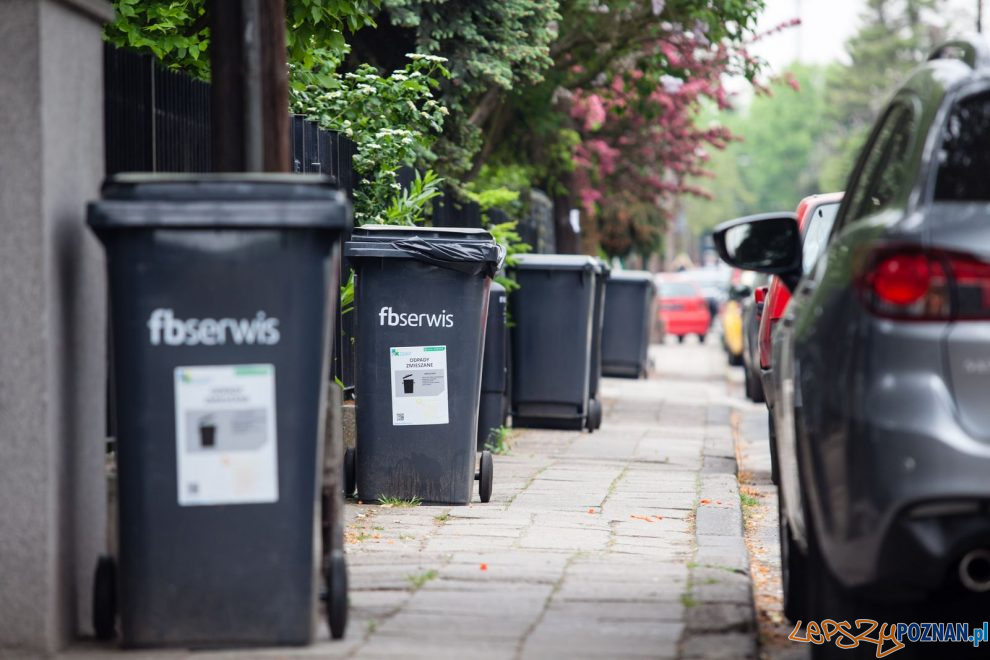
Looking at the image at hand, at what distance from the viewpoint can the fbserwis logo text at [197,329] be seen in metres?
4.85

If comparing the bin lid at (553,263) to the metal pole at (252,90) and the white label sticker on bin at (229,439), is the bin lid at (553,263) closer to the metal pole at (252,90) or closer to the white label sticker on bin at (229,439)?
the metal pole at (252,90)

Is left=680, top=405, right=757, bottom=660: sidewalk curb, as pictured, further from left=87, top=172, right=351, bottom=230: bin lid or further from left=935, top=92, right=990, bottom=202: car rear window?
left=87, top=172, right=351, bottom=230: bin lid

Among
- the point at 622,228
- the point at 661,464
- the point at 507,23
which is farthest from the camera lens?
the point at 622,228

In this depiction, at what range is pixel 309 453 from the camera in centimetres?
492

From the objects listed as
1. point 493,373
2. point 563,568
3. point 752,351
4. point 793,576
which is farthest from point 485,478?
point 752,351

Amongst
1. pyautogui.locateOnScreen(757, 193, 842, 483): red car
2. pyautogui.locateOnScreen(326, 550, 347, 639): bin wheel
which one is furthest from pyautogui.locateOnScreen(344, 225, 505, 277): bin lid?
pyautogui.locateOnScreen(326, 550, 347, 639): bin wheel

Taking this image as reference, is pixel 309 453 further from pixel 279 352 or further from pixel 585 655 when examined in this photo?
pixel 585 655

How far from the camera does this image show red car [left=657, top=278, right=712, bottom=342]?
125ft

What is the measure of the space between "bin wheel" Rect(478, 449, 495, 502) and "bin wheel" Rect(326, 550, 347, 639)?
356cm

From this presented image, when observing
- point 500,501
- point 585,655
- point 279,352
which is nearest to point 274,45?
point 279,352

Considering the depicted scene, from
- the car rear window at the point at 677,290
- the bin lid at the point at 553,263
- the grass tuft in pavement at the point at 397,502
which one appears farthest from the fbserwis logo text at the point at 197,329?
the car rear window at the point at 677,290

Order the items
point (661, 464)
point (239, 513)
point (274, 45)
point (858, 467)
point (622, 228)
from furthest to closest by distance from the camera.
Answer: point (622, 228)
point (661, 464)
point (274, 45)
point (239, 513)
point (858, 467)

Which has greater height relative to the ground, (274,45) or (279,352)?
(274,45)

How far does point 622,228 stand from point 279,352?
21.8 meters
